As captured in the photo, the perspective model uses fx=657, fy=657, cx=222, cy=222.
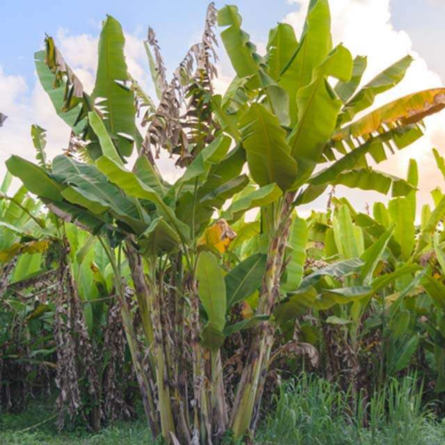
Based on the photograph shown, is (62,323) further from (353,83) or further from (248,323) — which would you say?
(353,83)

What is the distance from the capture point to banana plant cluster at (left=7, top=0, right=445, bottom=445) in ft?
17.9

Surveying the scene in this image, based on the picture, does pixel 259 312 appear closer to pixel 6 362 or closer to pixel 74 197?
pixel 74 197

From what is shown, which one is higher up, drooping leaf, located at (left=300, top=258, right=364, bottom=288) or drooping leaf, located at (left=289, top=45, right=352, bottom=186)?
drooping leaf, located at (left=289, top=45, right=352, bottom=186)

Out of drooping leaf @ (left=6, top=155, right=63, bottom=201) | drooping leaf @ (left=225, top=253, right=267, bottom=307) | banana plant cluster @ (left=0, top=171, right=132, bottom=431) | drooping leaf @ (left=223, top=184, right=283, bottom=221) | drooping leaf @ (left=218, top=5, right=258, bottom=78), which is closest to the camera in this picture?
drooping leaf @ (left=223, top=184, right=283, bottom=221)

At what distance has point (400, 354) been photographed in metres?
7.54

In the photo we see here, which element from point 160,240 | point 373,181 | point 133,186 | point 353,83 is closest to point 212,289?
point 160,240

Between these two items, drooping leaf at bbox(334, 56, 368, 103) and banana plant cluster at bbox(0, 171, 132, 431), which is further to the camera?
banana plant cluster at bbox(0, 171, 132, 431)

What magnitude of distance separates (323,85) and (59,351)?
392 cm

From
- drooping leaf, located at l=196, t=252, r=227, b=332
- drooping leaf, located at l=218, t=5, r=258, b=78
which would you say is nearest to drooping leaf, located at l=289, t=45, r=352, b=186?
drooping leaf, located at l=218, t=5, r=258, b=78

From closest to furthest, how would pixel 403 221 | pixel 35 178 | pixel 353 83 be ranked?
pixel 35 178 < pixel 353 83 < pixel 403 221

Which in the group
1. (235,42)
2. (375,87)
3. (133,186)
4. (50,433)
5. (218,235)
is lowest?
(50,433)

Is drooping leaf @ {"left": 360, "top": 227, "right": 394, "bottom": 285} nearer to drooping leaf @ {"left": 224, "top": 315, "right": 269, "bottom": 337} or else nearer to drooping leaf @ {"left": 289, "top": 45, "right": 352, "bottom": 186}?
drooping leaf @ {"left": 289, "top": 45, "right": 352, "bottom": 186}

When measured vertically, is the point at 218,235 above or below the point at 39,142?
below

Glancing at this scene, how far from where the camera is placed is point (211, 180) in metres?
5.61
